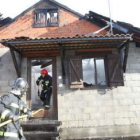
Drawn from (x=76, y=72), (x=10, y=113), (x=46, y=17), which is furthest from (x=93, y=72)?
(x=10, y=113)

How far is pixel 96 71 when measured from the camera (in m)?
8.58

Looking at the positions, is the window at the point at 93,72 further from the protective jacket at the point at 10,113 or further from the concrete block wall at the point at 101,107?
the protective jacket at the point at 10,113

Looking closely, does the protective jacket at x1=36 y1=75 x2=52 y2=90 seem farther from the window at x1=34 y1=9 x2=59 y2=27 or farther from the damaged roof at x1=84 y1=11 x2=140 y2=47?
the damaged roof at x1=84 y1=11 x2=140 y2=47

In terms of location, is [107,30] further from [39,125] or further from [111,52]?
[39,125]

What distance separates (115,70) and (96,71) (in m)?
0.76

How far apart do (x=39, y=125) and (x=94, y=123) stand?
2024mm

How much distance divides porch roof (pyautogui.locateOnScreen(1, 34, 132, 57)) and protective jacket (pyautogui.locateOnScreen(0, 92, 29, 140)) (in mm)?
3384

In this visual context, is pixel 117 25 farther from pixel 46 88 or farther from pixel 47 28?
pixel 46 88

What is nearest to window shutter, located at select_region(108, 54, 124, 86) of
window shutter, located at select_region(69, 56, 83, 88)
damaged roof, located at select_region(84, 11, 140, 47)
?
damaged roof, located at select_region(84, 11, 140, 47)

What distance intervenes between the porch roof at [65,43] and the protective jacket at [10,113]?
3384 mm

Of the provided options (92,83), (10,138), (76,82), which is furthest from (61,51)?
(10,138)

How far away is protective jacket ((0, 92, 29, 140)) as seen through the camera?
4051 mm

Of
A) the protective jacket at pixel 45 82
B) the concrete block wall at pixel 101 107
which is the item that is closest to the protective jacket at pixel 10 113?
the concrete block wall at pixel 101 107

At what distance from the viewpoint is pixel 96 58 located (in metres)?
8.70
